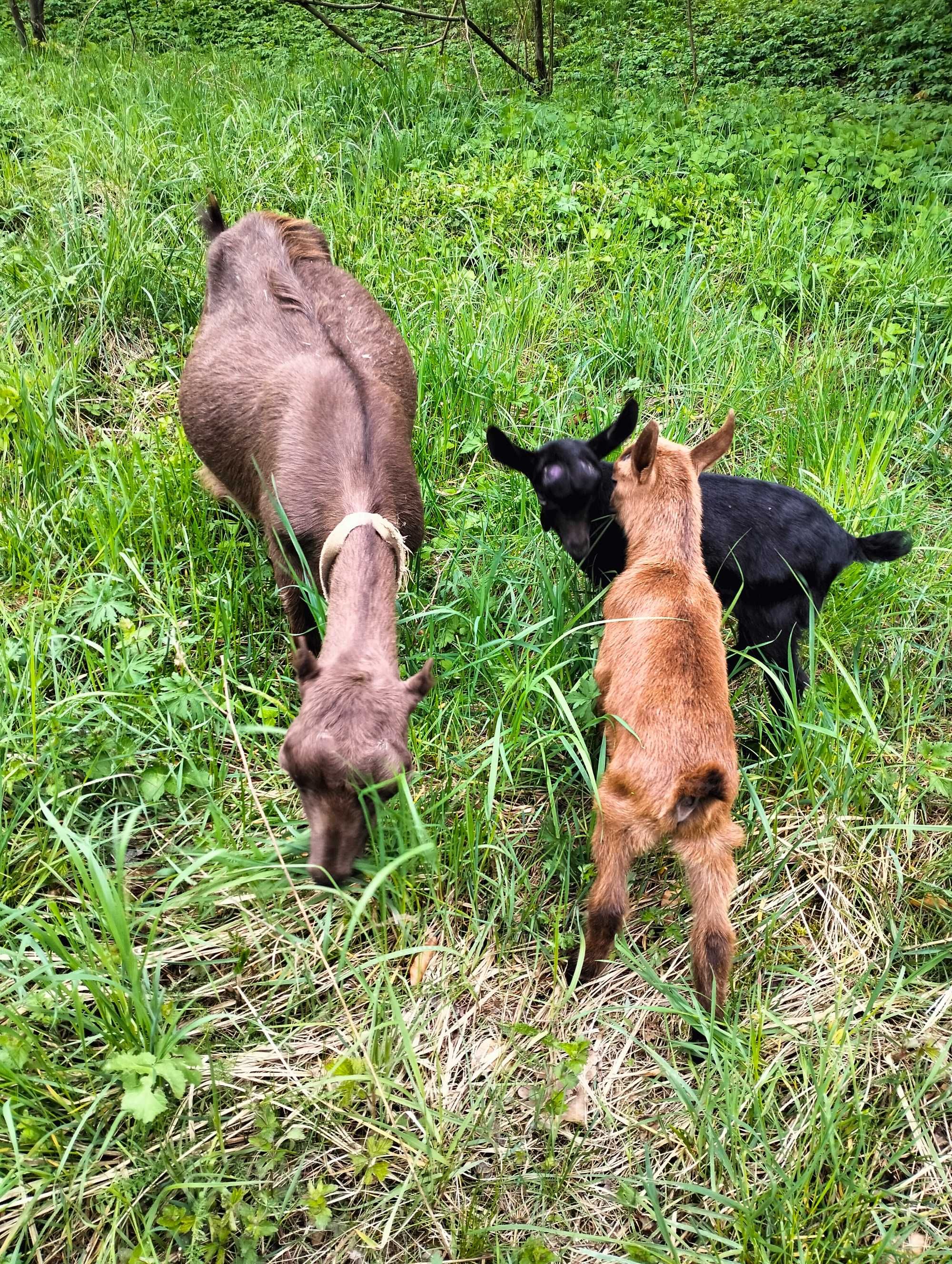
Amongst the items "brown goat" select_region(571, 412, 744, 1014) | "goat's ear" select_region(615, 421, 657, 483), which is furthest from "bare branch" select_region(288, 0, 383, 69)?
"brown goat" select_region(571, 412, 744, 1014)

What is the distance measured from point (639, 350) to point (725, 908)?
317 centimetres

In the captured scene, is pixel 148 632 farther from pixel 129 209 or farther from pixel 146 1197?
pixel 129 209

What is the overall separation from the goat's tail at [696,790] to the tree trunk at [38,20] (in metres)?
9.84

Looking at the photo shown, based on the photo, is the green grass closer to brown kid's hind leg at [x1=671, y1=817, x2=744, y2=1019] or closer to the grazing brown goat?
brown kid's hind leg at [x1=671, y1=817, x2=744, y2=1019]

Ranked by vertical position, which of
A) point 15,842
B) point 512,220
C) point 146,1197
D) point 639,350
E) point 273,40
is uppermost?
point 273,40

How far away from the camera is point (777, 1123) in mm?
2293

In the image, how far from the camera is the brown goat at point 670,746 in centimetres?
251

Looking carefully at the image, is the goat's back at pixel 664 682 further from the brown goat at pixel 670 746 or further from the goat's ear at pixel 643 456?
the goat's ear at pixel 643 456

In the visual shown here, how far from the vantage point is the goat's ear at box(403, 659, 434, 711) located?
104 inches

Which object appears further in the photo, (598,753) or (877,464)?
(877,464)

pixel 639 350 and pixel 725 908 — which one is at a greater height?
pixel 639 350

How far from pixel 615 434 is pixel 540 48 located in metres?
5.84

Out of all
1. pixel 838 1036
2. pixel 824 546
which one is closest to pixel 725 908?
pixel 838 1036

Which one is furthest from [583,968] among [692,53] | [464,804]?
[692,53]
